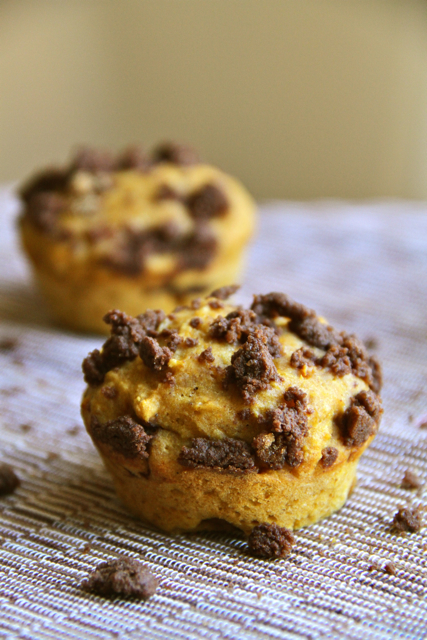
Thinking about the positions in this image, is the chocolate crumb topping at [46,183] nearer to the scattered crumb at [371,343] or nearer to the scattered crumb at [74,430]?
the scattered crumb at [74,430]

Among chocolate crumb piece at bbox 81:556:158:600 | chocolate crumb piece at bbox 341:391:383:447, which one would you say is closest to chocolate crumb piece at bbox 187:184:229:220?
chocolate crumb piece at bbox 341:391:383:447

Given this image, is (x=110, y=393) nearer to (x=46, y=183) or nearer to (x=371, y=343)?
(x=371, y=343)

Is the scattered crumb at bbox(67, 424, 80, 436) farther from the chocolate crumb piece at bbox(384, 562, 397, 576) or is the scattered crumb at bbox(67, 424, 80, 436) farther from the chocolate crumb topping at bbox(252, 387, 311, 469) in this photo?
the chocolate crumb piece at bbox(384, 562, 397, 576)

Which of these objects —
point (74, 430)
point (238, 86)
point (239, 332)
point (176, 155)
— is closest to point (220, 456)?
point (239, 332)

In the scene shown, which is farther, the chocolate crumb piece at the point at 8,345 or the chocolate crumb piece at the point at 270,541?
the chocolate crumb piece at the point at 8,345

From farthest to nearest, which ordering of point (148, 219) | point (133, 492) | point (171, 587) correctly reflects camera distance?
point (148, 219) < point (133, 492) < point (171, 587)

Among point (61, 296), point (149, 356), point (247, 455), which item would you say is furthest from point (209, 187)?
point (247, 455)

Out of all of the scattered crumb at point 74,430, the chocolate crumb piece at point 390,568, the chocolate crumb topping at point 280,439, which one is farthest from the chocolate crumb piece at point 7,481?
the chocolate crumb piece at point 390,568

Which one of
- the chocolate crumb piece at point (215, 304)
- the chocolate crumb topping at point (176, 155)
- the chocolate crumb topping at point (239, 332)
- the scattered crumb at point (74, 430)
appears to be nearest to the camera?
the chocolate crumb topping at point (239, 332)

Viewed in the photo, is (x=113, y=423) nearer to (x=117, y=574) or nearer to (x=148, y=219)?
(x=117, y=574)
